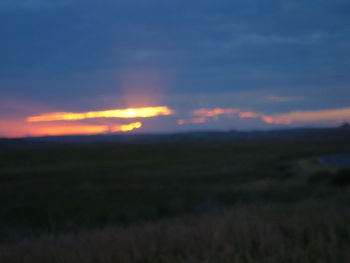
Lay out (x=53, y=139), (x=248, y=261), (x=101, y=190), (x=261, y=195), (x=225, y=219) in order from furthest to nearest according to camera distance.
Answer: (x=53, y=139)
(x=101, y=190)
(x=261, y=195)
(x=225, y=219)
(x=248, y=261)

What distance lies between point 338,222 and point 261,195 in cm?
1259

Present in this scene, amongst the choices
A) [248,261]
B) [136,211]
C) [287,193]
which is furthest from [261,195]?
[248,261]

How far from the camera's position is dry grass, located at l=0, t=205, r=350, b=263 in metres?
5.06

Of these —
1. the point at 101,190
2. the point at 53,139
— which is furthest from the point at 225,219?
the point at 53,139

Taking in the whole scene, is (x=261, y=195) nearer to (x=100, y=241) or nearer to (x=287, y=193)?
(x=287, y=193)

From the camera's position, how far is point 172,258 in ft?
16.9

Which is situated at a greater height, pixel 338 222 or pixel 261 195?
pixel 338 222

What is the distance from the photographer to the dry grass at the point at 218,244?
506 centimetres

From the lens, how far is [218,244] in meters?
5.40

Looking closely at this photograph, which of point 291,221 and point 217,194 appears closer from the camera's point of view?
point 291,221

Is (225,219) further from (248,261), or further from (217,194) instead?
(217,194)

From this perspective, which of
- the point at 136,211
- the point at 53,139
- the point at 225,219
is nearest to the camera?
the point at 225,219

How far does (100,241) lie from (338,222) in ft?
11.6

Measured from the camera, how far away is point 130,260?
520cm
